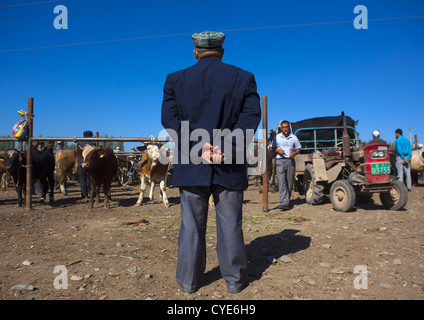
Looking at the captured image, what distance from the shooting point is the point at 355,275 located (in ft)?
10.5

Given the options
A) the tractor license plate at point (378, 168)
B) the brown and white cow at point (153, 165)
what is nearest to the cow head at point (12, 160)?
the brown and white cow at point (153, 165)

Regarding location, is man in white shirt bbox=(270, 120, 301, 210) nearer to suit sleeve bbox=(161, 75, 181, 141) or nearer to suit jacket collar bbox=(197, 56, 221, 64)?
suit jacket collar bbox=(197, 56, 221, 64)

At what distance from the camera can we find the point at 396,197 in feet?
23.0

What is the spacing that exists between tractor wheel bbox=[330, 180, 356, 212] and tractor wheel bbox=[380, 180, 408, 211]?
3.28 feet

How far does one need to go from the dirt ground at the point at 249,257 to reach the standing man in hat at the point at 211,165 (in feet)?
1.04

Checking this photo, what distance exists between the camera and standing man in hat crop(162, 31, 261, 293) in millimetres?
2768

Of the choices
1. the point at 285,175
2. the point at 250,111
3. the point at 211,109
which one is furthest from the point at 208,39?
the point at 285,175

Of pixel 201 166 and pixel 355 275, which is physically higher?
pixel 201 166

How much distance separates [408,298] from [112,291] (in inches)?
107

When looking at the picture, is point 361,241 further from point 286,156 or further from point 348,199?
point 286,156

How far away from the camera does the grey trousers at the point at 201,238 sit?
279cm

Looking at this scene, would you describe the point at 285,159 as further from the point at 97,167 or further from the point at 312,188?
the point at 97,167
